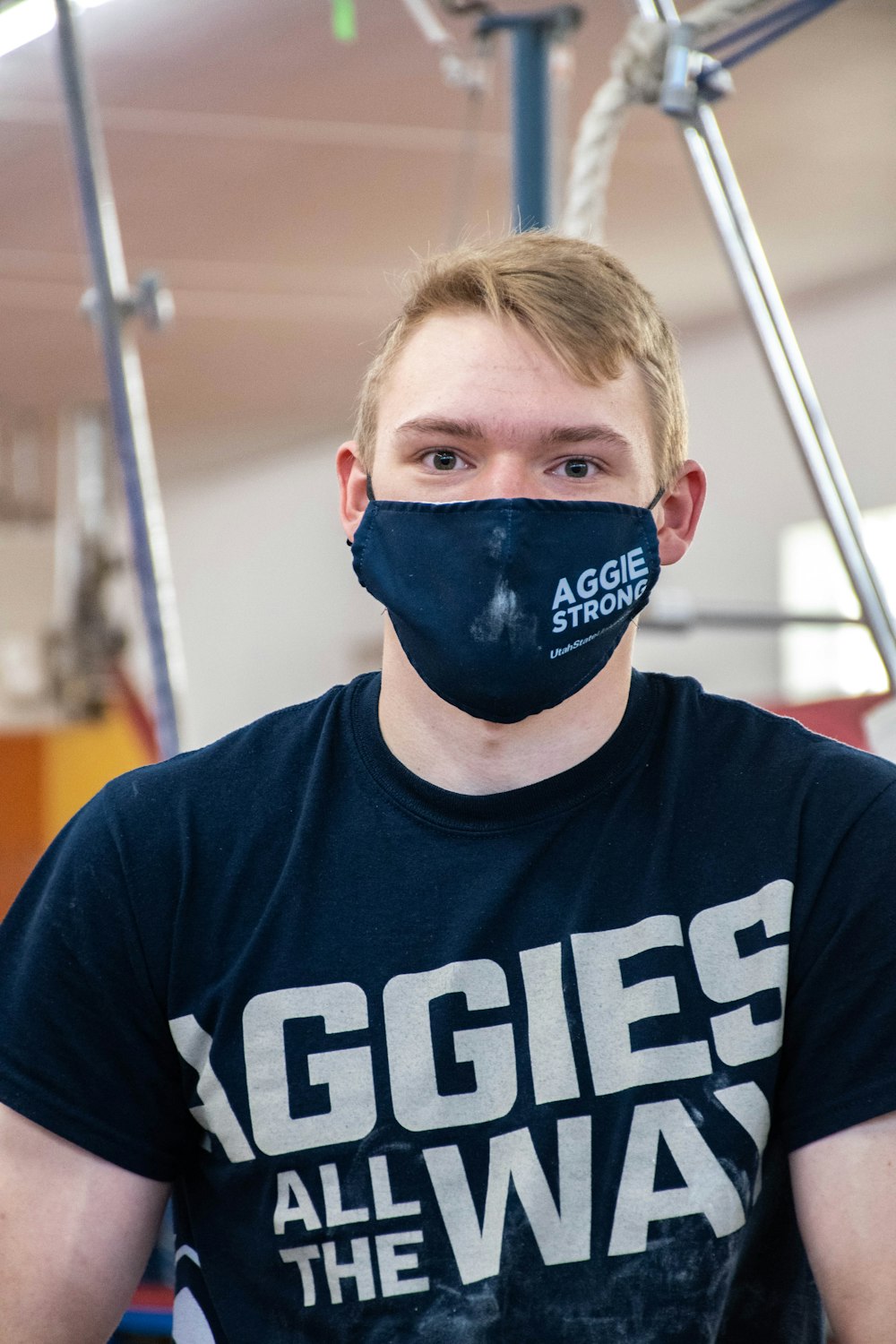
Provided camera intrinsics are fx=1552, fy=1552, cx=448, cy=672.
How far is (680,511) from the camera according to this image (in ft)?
3.76

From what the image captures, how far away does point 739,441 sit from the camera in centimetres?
519

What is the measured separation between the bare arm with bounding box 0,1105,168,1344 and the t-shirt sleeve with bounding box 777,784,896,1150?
1.56ft

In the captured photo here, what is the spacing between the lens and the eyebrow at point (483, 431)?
1051 mm

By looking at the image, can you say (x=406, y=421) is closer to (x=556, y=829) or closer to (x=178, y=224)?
(x=556, y=829)

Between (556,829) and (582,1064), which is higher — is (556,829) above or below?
above

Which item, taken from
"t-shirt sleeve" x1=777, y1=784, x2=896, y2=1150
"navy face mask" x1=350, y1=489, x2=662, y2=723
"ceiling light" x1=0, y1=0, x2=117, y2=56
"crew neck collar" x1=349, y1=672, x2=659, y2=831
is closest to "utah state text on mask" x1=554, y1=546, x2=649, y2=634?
"navy face mask" x1=350, y1=489, x2=662, y2=723

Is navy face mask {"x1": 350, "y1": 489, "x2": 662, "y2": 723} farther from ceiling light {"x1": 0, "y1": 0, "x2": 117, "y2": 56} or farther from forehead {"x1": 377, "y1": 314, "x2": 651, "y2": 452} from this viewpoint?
ceiling light {"x1": 0, "y1": 0, "x2": 117, "y2": 56}

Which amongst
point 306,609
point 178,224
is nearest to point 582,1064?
point 178,224

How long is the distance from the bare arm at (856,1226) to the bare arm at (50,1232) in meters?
0.47

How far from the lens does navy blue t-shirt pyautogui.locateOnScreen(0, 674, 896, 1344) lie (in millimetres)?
1001

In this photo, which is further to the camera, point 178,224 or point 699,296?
point 699,296

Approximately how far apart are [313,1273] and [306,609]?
6.41 m

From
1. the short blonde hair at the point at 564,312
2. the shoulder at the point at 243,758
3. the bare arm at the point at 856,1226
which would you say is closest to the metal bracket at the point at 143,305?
the short blonde hair at the point at 564,312

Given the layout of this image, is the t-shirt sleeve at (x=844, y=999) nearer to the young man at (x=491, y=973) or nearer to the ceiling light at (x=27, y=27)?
the young man at (x=491, y=973)
